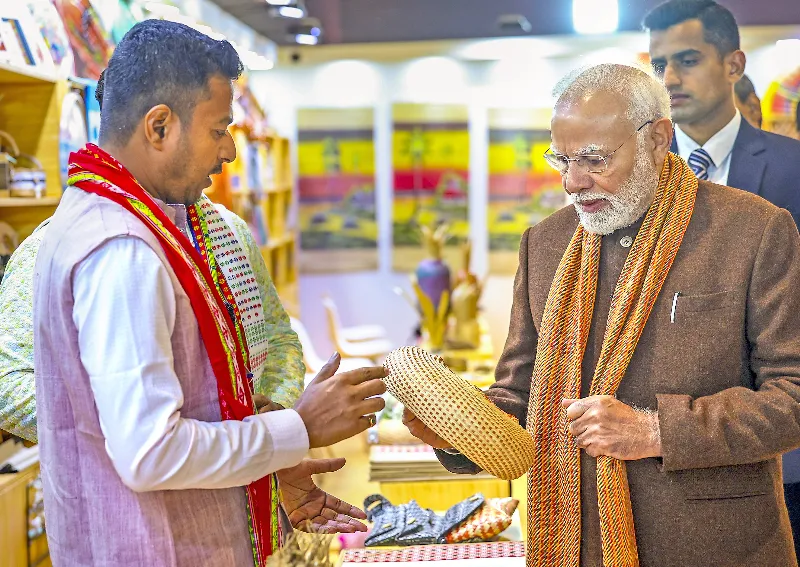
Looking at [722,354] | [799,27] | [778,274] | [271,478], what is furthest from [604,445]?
[799,27]

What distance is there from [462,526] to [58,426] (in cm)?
156

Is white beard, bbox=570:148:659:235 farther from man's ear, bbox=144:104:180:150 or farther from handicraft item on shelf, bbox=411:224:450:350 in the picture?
handicraft item on shelf, bbox=411:224:450:350

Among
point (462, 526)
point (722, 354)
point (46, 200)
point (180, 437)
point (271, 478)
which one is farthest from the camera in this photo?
point (46, 200)

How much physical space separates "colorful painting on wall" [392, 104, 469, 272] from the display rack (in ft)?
19.5

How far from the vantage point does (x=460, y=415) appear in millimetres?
1708

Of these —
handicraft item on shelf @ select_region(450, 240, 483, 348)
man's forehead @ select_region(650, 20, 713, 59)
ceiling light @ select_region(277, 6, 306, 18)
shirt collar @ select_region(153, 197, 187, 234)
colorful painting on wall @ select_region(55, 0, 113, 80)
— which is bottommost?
handicraft item on shelf @ select_region(450, 240, 483, 348)

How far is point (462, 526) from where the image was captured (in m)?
2.69

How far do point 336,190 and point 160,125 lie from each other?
7944mm

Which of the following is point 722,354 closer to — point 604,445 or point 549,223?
point 604,445

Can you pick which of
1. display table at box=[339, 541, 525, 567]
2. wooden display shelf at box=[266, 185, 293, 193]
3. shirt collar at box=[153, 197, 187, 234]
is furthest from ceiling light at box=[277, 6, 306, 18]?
shirt collar at box=[153, 197, 187, 234]

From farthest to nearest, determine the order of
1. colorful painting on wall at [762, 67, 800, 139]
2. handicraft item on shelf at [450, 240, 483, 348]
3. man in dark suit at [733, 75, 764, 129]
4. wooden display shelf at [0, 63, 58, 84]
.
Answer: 1. handicraft item on shelf at [450, 240, 483, 348]
2. colorful painting on wall at [762, 67, 800, 139]
3. man in dark suit at [733, 75, 764, 129]
4. wooden display shelf at [0, 63, 58, 84]

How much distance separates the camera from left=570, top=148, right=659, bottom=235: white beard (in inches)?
72.0

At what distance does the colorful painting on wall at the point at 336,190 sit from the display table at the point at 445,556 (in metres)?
6.85

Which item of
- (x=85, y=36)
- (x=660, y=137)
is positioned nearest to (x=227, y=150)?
(x=660, y=137)
